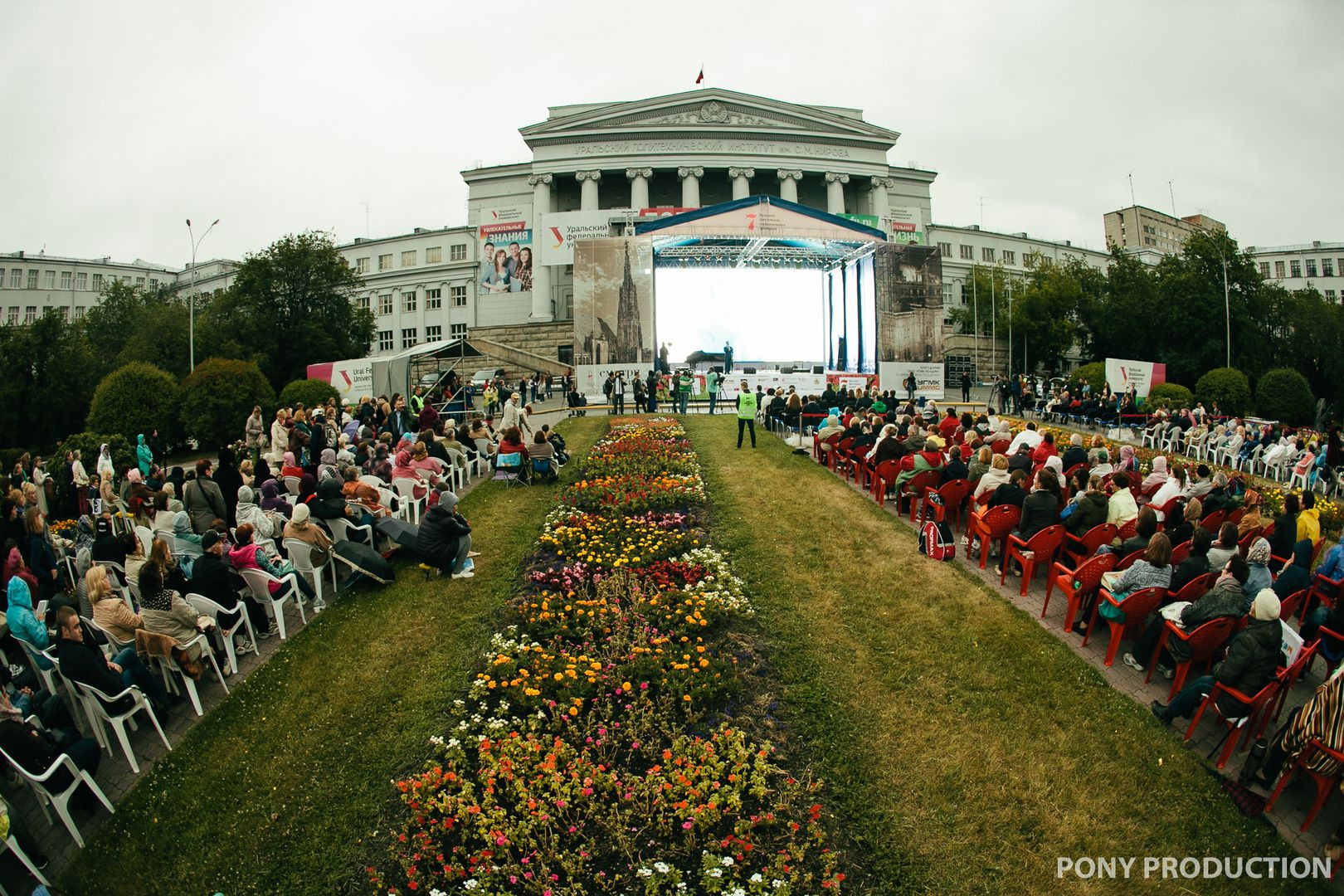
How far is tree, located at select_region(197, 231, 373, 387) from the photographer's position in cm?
3891

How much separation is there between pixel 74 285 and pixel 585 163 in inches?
2542

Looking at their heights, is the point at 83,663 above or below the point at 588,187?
below

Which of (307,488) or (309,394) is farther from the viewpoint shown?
(309,394)

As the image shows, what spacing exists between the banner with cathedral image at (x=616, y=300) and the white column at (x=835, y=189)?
3151 centimetres

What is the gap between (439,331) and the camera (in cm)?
6300

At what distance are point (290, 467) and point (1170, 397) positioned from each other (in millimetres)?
27648

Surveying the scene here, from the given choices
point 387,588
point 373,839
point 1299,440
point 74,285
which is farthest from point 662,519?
point 74,285

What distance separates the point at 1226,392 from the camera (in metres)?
30.4

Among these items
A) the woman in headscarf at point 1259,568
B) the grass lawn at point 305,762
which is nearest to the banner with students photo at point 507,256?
the grass lawn at point 305,762

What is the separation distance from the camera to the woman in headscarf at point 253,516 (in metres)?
9.77

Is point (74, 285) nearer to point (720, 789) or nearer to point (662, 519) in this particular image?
point (662, 519)

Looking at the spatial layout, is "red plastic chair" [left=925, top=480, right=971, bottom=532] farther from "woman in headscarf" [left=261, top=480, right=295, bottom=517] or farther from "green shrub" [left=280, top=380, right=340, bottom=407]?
"green shrub" [left=280, top=380, right=340, bottom=407]

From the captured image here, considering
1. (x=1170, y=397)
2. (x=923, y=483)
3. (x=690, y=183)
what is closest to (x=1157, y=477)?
(x=923, y=483)

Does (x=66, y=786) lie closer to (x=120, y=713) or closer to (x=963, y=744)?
(x=120, y=713)
